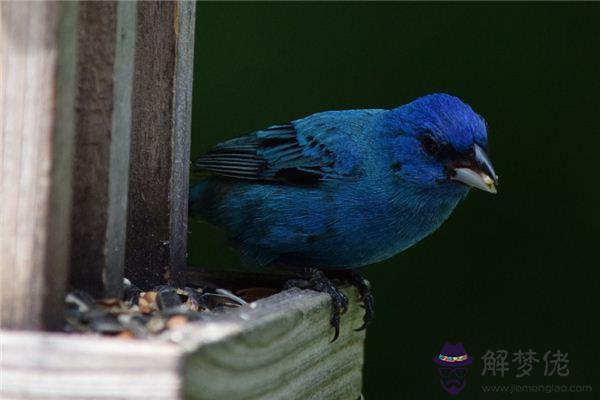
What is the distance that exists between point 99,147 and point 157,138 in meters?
0.53

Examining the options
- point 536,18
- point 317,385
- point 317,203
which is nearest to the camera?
point 317,385

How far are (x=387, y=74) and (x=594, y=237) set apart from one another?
126 centimetres

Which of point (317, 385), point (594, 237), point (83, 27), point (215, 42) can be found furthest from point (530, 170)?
point (83, 27)

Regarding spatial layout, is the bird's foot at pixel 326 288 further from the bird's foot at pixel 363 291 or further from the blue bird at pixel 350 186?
the bird's foot at pixel 363 291

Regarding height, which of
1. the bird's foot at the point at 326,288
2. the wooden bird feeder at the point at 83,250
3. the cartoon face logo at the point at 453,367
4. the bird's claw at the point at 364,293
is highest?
the wooden bird feeder at the point at 83,250

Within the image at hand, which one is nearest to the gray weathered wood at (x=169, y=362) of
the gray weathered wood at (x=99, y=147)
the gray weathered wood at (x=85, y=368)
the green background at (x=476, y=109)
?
the gray weathered wood at (x=85, y=368)

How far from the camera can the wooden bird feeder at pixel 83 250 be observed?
1.90 m

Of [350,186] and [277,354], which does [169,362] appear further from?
[350,186]

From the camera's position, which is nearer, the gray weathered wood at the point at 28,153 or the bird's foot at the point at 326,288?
the gray weathered wood at the point at 28,153

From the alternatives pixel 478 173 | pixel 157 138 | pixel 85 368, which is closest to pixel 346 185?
pixel 478 173

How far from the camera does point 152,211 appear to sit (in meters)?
2.91

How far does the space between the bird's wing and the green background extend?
48.1 inches

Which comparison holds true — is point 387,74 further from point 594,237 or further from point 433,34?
point 594,237

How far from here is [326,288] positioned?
3.12 meters
